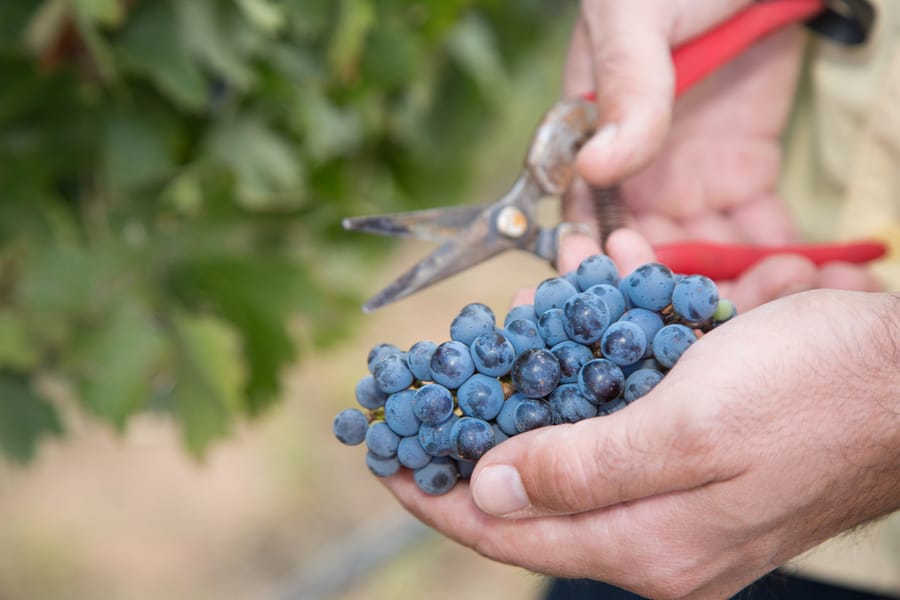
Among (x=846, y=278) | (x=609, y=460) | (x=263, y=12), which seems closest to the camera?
(x=609, y=460)

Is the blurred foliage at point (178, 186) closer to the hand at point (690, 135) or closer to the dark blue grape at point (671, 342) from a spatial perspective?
the hand at point (690, 135)

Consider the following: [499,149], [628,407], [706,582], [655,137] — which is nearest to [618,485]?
[628,407]

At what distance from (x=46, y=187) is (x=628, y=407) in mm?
1254

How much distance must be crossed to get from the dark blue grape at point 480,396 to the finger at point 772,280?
50cm

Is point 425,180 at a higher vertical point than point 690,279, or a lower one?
higher

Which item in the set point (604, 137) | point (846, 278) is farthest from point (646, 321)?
point (846, 278)

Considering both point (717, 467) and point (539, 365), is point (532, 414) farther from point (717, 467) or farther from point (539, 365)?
point (717, 467)

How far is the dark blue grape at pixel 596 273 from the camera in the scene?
96cm

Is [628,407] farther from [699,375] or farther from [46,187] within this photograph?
[46,187]

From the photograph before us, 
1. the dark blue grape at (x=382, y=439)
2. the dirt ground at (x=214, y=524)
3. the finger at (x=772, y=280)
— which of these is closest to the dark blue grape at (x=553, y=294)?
the dark blue grape at (x=382, y=439)

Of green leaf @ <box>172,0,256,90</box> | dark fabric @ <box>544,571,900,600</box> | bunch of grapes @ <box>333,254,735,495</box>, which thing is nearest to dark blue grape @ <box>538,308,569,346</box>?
bunch of grapes @ <box>333,254,735,495</box>

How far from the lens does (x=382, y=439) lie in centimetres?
95

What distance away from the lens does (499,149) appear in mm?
3477

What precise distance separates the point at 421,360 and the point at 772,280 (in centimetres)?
58
